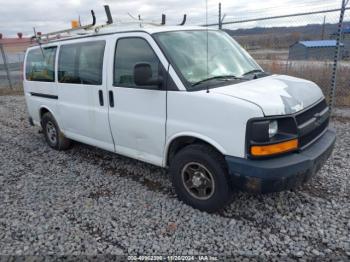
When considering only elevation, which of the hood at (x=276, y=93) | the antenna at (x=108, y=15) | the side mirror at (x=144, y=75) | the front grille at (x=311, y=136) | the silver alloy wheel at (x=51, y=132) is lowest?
the silver alloy wheel at (x=51, y=132)

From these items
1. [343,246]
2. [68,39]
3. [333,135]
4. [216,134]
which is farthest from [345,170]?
[68,39]

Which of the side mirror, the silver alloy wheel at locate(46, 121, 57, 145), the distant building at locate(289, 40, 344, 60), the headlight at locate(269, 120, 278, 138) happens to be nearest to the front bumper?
the headlight at locate(269, 120, 278, 138)

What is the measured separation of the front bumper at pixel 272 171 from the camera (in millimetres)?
2731

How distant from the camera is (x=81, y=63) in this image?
4434 millimetres

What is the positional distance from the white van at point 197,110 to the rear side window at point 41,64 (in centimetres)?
58

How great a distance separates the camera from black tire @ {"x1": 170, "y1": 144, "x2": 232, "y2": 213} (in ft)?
10.0

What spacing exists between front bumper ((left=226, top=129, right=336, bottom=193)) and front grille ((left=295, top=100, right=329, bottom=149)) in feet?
0.56

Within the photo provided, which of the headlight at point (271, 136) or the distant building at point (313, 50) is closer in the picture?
the headlight at point (271, 136)

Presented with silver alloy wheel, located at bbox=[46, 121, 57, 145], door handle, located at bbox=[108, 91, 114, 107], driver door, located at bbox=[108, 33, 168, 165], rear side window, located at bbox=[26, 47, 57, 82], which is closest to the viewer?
driver door, located at bbox=[108, 33, 168, 165]

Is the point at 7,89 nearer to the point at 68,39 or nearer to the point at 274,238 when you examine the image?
the point at 68,39

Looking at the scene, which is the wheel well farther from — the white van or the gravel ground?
the gravel ground

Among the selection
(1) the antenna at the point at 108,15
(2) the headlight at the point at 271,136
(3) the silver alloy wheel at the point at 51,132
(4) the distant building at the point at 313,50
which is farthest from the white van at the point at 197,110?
(4) the distant building at the point at 313,50

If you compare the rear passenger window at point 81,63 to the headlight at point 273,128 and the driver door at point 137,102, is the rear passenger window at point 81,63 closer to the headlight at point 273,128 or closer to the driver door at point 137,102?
the driver door at point 137,102

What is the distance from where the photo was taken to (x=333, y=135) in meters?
3.57
